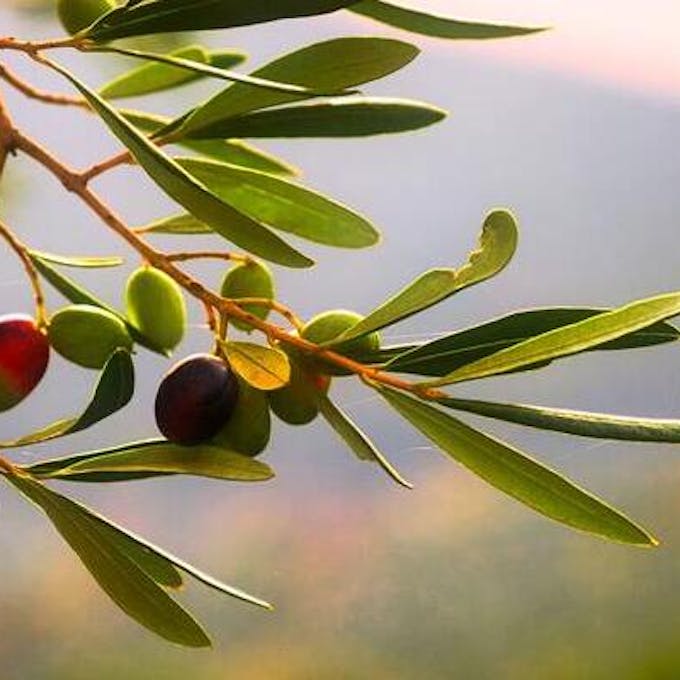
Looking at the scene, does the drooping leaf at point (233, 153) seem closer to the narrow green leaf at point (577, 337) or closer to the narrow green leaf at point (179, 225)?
the narrow green leaf at point (179, 225)

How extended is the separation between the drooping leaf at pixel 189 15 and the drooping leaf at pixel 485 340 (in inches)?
4.6

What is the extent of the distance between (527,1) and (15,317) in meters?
0.54

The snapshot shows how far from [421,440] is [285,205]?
1.37 ft

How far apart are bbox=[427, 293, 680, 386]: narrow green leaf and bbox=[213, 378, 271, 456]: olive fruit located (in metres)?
0.07

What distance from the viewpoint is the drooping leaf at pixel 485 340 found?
0.45 meters

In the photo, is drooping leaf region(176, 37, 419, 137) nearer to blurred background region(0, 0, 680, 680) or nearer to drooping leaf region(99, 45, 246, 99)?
drooping leaf region(99, 45, 246, 99)

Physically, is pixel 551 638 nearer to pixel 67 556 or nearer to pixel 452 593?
pixel 452 593

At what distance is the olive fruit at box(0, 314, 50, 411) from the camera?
468 millimetres

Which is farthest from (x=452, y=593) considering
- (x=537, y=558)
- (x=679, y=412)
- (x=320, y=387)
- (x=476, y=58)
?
(x=320, y=387)

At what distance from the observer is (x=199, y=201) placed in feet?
1.33

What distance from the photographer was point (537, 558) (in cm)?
95

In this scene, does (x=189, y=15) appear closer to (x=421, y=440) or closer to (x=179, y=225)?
(x=179, y=225)

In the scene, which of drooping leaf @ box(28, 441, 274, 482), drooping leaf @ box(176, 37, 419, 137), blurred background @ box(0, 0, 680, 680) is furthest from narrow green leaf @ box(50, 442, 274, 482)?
blurred background @ box(0, 0, 680, 680)

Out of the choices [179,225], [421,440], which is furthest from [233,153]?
[421,440]
